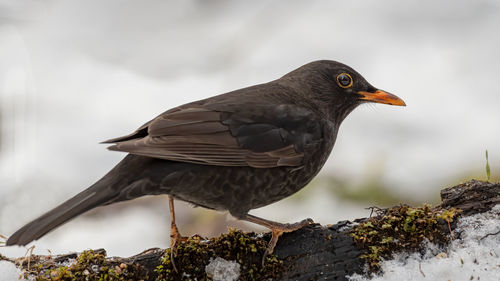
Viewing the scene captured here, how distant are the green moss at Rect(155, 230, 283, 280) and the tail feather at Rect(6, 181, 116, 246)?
1.99 ft

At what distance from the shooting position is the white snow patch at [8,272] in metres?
3.85

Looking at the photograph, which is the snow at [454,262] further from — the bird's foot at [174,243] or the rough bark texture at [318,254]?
the bird's foot at [174,243]

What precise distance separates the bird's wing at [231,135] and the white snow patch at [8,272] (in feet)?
3.53

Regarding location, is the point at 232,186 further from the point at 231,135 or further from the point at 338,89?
the point at 338,89

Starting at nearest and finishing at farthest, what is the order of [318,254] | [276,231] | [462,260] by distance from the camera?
[462,260]
[318,254]
[276,231]

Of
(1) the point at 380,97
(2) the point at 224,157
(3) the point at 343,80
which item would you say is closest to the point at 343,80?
(3) the point at 343,80

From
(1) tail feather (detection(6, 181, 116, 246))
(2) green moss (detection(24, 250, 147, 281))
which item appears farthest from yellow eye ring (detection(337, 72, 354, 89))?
(2) green moss (detection(24, 250, 147, 281))

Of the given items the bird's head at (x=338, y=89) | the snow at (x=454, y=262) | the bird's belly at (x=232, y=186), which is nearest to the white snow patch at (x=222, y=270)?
the snow at (x=454, y=262)

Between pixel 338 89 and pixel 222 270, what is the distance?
6.22ft

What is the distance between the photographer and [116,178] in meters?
3.82

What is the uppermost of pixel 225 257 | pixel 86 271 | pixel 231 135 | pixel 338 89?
pixel 338 89

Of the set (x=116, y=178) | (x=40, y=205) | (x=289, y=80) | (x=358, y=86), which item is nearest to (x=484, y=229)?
(x=358, y=86)

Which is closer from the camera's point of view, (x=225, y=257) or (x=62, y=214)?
(x=62, y=214)

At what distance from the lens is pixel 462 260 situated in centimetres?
366
